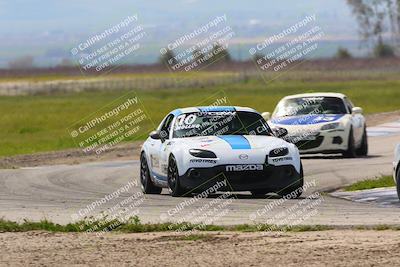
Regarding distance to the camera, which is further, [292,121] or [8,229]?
[292,121]

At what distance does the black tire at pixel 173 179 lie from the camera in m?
17.4

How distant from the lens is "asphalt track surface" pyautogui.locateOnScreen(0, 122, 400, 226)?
1420 cm

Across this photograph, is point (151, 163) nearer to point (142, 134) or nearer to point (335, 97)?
point (335, 97)

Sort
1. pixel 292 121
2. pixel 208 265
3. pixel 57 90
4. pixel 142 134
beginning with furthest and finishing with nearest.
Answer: pixel 57 90 < pixel 142 134 < pixel 292 121 < pixel 208 265

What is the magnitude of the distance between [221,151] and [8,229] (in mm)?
4435

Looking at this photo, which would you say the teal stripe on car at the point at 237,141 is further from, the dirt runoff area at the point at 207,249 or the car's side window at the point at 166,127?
the dirt runoff area at the point at 207,249

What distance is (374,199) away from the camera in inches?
667

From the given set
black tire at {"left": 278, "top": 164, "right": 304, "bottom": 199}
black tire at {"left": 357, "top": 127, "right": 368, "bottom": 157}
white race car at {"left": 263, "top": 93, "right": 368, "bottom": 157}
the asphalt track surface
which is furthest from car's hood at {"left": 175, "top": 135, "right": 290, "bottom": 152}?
black tire at {"left": 357, "top": 127, "right": 368, "bottom": 157}

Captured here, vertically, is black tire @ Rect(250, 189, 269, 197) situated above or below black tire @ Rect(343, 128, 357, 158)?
above

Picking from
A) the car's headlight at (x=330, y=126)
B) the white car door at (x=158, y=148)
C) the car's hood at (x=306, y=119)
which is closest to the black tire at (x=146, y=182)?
the white car door at (x=158, y=148)

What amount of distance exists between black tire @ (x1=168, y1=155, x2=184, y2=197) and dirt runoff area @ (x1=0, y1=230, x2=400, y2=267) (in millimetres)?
4555

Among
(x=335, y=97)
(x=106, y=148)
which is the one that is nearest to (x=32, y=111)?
(x=106, y=148)

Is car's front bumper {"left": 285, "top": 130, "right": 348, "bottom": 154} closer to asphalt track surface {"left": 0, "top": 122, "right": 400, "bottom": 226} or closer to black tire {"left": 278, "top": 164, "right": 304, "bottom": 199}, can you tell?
asphalt track surface {"left": 0, "top": 122, "right": 400, "bottom": 226}

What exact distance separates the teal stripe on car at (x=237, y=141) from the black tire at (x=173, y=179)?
2.57 ft
